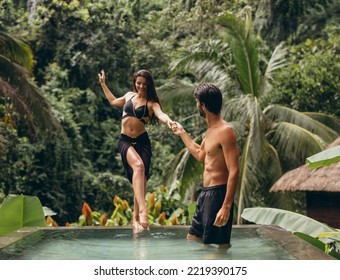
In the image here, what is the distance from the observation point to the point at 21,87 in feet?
48.2

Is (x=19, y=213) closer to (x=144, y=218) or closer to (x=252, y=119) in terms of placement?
(x=144, y=218)

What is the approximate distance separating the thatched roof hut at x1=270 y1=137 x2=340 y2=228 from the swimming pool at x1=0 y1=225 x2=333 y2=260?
497cm

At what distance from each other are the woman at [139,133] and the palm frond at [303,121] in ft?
25.8

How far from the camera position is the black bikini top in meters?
7.88

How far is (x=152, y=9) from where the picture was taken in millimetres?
26750

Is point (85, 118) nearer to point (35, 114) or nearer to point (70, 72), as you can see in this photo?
point (70, 72)

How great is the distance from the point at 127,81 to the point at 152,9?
442 cm

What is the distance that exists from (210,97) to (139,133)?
5.64 feet

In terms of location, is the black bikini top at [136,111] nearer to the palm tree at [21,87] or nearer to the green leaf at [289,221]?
the green leaf at [289,221]

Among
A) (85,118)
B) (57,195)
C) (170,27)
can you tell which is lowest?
(57,195)

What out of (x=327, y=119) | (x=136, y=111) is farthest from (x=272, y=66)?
(x=136, y=111)

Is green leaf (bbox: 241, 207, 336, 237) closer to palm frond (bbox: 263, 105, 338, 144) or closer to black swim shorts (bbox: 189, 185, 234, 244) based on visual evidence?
black swim shorts (bbox: 189, 185, 234, 244)

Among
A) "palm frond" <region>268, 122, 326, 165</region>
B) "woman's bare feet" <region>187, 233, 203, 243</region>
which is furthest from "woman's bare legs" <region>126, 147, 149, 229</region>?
"palm frond" <region>268, 122, 326, 165</region>

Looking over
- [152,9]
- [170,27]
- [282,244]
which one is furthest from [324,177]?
[152,9]
